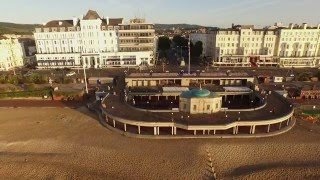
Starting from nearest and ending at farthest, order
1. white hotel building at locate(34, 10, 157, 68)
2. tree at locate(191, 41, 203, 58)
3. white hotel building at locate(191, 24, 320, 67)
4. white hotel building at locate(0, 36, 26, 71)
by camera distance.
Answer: white hotel building at locate(34, 10, 157, 68) → white hotel building at locate(191, 24, 320, 67) → white hotel building at locate(0, 36, 26, 71) → tree at locate(191, 41, 203, 58)

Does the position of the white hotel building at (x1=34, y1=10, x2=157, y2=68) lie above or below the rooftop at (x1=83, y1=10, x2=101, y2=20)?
below

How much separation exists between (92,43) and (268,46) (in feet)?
231

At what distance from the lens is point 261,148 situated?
42438mm

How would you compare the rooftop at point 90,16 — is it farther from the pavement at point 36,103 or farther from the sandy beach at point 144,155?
the sandy beach at point 144,155

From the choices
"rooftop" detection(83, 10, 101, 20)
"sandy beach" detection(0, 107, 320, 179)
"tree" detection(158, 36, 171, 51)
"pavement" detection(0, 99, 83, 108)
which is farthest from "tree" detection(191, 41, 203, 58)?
"sandy beach" detection(0, 107, 320, 179)

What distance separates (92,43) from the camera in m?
99.5

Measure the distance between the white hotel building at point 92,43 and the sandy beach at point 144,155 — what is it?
5229 cm

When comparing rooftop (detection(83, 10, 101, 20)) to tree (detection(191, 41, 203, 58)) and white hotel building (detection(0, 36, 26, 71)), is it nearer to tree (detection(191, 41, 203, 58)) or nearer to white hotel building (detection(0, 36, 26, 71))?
white hotel building (detection(0, 36, 26, 71))

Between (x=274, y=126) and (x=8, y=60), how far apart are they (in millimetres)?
102479

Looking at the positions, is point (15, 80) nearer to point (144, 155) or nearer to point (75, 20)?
point (75, 20)

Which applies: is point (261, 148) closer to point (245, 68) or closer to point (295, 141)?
point (295, 141)

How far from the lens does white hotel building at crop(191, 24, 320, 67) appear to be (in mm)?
98062

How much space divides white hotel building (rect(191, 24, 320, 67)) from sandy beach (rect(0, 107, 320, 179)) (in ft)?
176

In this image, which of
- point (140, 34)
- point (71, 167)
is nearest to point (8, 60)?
point (140, 34)
